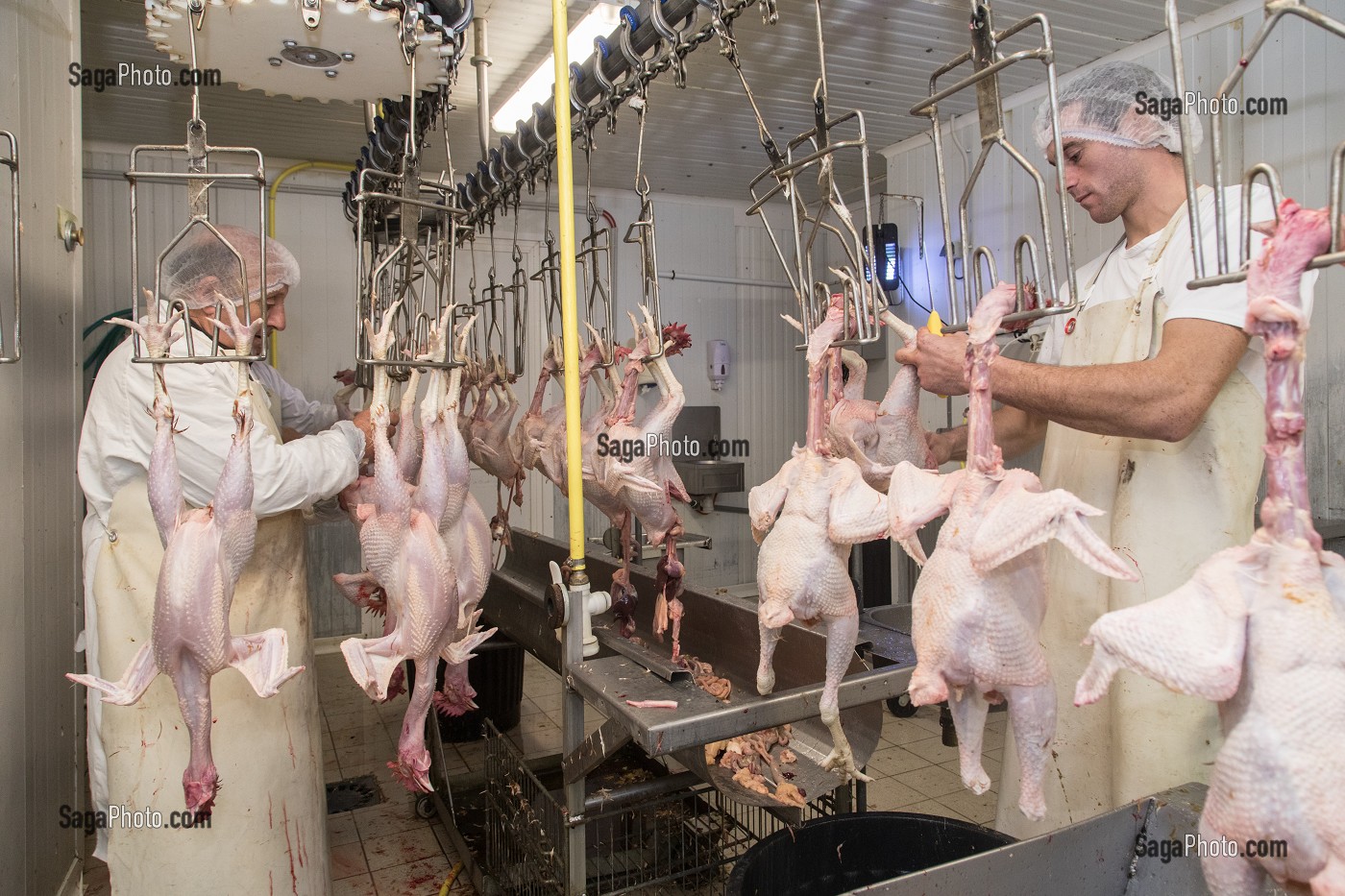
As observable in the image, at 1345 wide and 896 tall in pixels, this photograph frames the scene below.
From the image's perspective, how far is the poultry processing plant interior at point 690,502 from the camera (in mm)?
1449

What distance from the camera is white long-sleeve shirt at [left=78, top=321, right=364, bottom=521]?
8.36 ft

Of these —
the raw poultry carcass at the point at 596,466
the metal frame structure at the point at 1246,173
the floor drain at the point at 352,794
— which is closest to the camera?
the metal frame structure at the point at 1246,173

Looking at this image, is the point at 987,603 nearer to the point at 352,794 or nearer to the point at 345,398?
the point at 345,398

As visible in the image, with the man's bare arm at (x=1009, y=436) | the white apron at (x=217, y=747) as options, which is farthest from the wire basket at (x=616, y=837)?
the man's bare arm at (x=1009, y=436)

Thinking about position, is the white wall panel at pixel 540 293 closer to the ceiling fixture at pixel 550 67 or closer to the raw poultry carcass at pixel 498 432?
the ceiling fixture at pixel 550 67

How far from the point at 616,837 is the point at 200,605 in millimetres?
2052

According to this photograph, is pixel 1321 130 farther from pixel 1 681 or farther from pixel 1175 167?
pixel 1 681

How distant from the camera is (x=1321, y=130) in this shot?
4113mm

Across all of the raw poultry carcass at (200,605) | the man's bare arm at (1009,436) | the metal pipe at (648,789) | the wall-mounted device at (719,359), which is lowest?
the metal pipe at (648,789)

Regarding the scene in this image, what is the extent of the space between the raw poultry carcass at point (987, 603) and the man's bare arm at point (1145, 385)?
0.27 m

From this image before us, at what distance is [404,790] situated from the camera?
15.2 feet

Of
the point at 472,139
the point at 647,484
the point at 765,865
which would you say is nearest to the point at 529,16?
the point at 472,139

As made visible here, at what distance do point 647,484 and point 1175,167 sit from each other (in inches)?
72.1

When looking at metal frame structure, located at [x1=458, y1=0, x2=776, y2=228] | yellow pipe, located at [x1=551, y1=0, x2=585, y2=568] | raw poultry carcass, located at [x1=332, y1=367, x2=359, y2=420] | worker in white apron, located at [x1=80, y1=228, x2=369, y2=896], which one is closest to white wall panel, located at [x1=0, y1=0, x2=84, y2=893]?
worker in white apron, located at [x1=80, y1=228, x2=369, y2=896]
